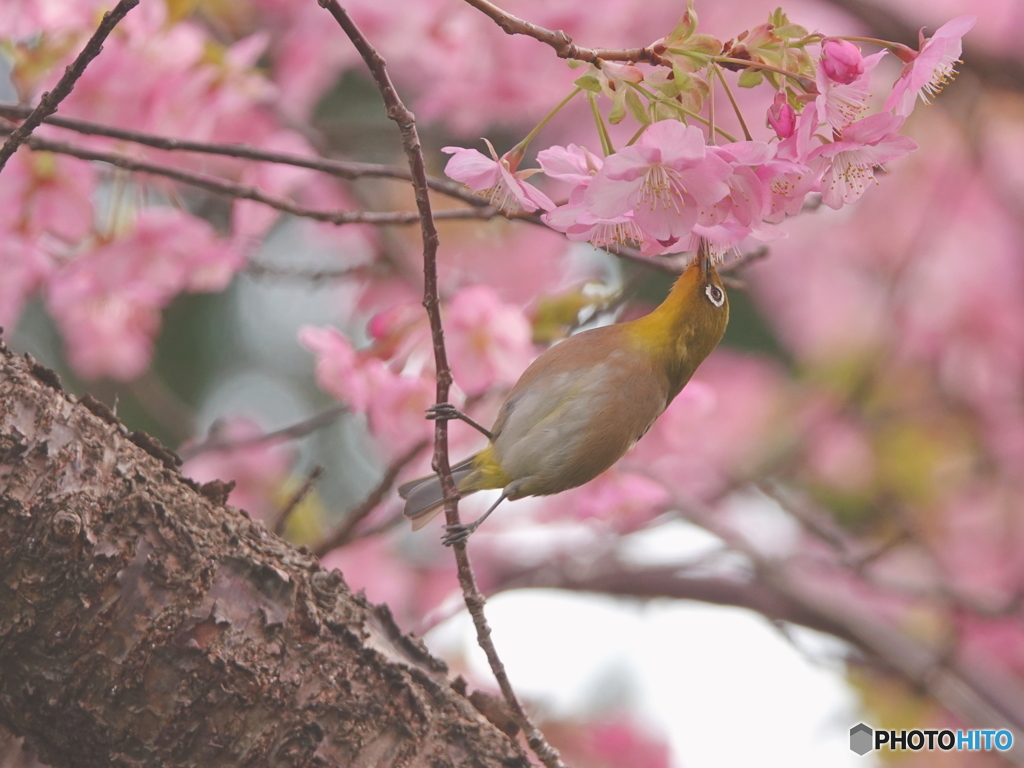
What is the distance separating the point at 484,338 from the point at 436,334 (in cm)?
74

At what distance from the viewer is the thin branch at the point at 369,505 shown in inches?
65.5

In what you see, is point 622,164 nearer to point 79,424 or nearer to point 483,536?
point 79,424

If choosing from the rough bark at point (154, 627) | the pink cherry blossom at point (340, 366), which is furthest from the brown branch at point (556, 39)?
the pink cherry blossom at point (340, 366)

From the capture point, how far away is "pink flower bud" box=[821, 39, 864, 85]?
0.95 meters

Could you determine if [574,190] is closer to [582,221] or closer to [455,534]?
[582,221]

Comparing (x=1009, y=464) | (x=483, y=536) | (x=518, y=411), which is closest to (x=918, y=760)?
(x=1009, y=464)

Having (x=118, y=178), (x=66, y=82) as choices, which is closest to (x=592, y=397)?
(x=66, y=82)

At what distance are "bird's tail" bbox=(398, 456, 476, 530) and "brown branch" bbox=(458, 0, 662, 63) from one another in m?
0.85

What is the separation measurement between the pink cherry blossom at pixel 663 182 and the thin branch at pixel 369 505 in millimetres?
760

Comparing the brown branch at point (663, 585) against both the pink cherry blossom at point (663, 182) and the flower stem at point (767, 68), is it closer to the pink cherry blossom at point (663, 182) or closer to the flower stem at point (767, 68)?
the pink cherry blossom at point (663, 182)

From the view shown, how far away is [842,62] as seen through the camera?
3.12ft

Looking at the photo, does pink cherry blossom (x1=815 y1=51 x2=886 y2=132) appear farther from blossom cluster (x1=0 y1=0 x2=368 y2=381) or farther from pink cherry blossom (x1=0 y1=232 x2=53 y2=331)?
pink cherry blossom (x1=0 y1=232 x2=53 y2=331)

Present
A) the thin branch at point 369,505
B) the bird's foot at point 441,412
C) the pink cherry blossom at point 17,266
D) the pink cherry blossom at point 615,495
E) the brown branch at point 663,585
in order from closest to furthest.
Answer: the bird's foot at point 441,412 < the thin branch at point 369,505 < the pink cherry blossom at point 17,266 < the pink cherry blossom at point 615,495 < the brown branch at point 663,585

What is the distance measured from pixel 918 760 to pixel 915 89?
3841mm
